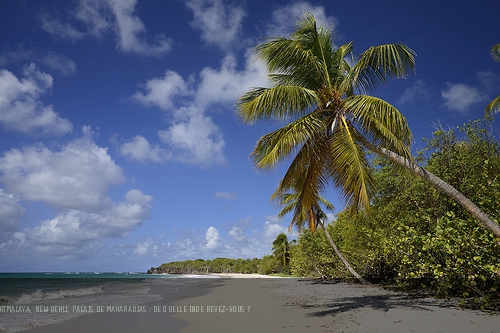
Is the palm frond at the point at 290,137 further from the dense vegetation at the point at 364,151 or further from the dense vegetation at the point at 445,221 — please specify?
the dense vegetation at the point at 445,221

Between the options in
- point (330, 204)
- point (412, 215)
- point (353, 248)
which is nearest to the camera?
point (412, 215)

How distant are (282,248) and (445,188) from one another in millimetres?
55330

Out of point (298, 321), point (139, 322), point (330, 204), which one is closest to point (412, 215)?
Result: point (298, 321)

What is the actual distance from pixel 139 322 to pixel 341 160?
8.24 m

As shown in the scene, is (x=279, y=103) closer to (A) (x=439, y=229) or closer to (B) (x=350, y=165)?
(B) (x=350, y=165)

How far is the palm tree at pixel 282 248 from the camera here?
195 feet

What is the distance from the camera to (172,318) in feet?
37.4

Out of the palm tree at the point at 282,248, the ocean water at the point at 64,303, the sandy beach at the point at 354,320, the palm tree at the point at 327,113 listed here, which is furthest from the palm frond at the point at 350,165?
the palm tree at the point at 282,248

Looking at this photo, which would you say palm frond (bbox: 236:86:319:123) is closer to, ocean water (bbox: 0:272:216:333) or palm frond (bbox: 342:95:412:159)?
palm frond (bbox: 342:95:412:159)

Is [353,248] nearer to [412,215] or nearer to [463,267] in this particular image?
[412,215]

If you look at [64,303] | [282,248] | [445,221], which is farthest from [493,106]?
[282,248]

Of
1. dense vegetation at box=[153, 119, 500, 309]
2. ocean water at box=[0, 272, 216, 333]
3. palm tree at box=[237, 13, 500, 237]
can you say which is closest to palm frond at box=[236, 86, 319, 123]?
palm tree at box=[237, 13, 500, 237]

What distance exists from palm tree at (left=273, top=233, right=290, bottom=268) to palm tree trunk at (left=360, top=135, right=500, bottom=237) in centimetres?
5381

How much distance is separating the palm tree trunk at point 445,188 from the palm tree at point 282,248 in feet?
177
